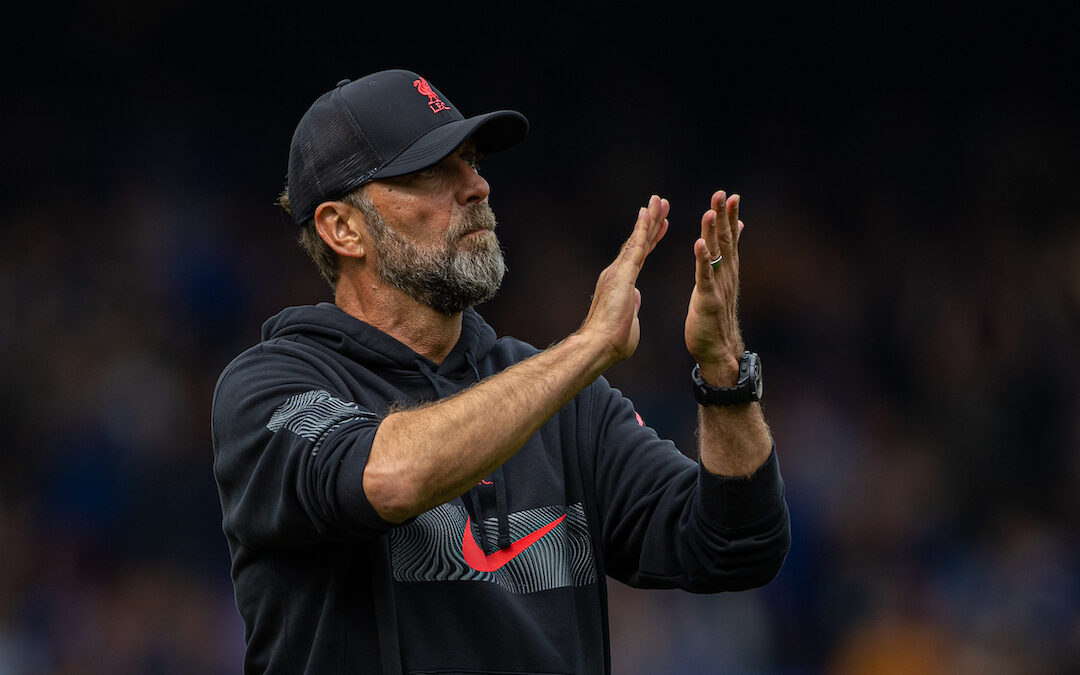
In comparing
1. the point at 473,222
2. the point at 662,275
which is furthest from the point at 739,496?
the point at 662,275

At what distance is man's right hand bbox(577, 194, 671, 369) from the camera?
2.04 metres

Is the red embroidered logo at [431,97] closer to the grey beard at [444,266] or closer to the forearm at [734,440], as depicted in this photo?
the grey beard at [444,266]

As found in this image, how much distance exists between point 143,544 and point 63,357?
770 millimetres

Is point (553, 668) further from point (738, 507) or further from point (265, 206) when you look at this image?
point (265, 206)

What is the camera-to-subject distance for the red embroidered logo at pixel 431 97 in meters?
2.51

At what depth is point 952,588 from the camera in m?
4.82

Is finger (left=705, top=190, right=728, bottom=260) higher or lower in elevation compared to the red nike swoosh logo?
higher

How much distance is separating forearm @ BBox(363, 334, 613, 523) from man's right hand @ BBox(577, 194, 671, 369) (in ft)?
0.28

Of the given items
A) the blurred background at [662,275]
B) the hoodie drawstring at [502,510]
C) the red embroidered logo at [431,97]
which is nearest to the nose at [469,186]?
the red embroidered logo at [431,97]

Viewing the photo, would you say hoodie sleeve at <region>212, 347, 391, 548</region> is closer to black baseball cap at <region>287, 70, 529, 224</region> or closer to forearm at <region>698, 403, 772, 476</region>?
black baseball cap at <region>287, 70, 529, 224</region>

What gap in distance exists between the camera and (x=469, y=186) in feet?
8.06

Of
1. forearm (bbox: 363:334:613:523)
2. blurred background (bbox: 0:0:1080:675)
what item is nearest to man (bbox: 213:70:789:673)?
forearm (bbox: 363:334:613:523)

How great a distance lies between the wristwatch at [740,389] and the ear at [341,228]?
2.25ft

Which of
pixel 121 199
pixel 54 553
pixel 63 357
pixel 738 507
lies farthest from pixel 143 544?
pixel 738 507
